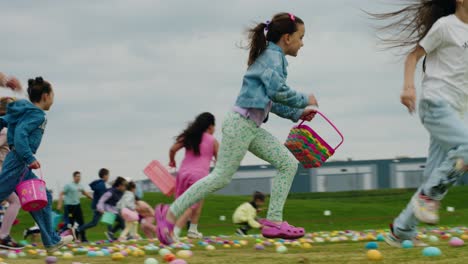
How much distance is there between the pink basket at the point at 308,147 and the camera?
25.9 feet

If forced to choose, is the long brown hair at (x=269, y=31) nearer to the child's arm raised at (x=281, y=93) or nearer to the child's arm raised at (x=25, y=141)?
the child's arm raised at (x=281, y=93)

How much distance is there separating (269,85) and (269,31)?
676mm

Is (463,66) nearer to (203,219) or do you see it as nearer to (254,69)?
(254,69)

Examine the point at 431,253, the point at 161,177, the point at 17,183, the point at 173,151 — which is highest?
the point at 173,151

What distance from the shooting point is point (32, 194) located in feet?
26.2

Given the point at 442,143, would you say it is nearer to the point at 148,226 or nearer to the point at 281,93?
the point at 281,93

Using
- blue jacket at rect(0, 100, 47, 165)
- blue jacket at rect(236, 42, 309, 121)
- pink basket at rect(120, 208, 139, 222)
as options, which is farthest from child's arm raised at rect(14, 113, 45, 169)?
pink basket at rect(120, 208, 139, 222)

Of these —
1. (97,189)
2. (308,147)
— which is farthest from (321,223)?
(308,147)

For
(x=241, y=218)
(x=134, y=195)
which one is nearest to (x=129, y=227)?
(x=134, y=195)

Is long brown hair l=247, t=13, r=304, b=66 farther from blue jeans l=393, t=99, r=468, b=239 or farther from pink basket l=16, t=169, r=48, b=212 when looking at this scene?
pink basket l=16, t=169, r=48, b=212

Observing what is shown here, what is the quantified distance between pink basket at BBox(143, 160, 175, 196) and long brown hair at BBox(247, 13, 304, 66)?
196 inches

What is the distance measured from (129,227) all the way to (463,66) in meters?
11.6

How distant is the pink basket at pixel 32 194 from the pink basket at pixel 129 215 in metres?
8.39

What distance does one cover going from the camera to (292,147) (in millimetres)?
8039
